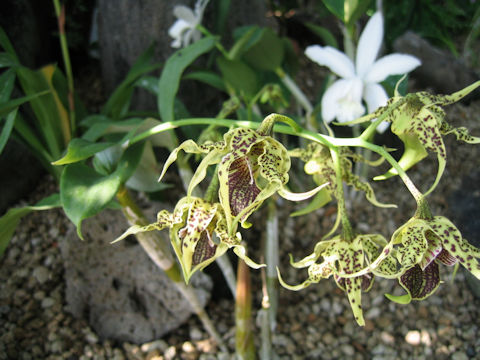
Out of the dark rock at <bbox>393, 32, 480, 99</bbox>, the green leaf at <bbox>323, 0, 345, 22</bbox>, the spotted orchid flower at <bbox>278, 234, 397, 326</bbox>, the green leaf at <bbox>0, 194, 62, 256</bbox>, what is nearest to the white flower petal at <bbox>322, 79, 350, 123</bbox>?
the green leaf at <bbox>323, 0, 345, 22</bbox>

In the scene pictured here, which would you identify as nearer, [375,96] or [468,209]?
[375,96]

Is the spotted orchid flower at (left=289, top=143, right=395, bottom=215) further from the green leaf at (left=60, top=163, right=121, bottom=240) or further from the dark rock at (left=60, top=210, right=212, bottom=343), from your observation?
the dark rock at (left=60, top=210, right=212, bottom=343)

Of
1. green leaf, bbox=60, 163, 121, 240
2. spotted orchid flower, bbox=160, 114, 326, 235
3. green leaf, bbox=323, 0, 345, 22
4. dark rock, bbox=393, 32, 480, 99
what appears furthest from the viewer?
dark rock, bbox=393, 32, 480, 99

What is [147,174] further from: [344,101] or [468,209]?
[468,209]

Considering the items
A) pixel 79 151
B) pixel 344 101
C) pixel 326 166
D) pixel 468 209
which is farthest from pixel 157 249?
pixel 468 209

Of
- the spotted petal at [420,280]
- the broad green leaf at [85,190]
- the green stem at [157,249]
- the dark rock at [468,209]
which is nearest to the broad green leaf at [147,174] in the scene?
the green stem at [157,249]
